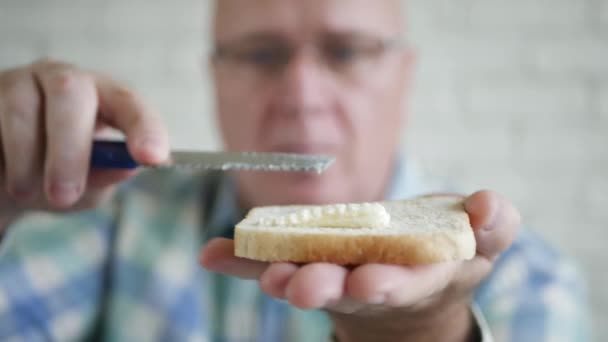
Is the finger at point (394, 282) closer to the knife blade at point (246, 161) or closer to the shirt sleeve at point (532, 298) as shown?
the knife blade at point (246, 161)

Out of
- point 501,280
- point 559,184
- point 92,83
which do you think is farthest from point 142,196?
point 559,184

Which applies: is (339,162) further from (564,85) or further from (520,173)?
(564,85)

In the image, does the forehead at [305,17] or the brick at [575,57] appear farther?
the brick at [575,57]

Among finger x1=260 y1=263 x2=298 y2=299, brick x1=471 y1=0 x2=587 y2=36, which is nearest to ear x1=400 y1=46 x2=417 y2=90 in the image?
brick x1=471 y1=0 x2=587 y2=36

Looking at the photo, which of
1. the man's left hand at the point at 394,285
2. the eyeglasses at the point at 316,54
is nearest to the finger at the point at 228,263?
the man's left hand at the point at 394,285

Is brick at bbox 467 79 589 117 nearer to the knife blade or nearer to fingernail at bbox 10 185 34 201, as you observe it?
the knife blade

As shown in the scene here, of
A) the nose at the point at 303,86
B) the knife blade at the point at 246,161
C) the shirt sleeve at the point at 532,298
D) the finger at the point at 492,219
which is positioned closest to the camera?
the finger at the point at 492,219

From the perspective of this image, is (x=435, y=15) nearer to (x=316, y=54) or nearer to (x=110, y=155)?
(x=316, y=54)
